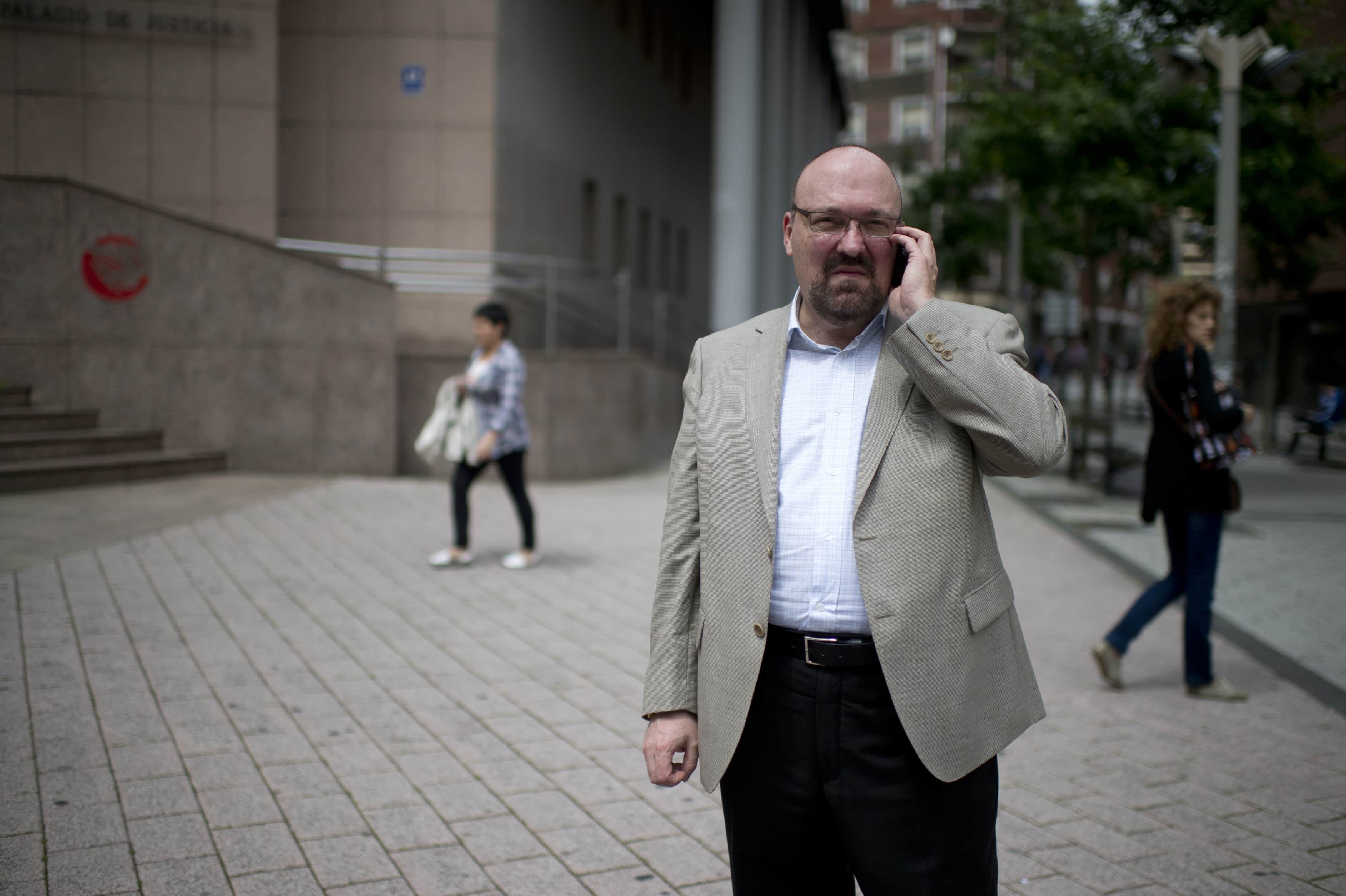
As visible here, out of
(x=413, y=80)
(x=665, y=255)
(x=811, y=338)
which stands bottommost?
(x=811, y=338)

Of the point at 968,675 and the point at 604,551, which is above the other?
the point at 968,675

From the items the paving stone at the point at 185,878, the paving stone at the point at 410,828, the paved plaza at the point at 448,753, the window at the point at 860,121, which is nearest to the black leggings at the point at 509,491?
the paved plaza at the point at 448,753

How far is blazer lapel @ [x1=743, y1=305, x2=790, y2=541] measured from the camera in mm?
2365

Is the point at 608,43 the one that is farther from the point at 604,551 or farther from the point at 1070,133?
the point at 604,551

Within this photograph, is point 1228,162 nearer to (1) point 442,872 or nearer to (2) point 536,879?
(2) point 536,879

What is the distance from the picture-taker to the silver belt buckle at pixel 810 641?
2.30 metres

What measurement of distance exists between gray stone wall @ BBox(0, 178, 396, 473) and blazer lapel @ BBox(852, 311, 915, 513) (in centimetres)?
1206

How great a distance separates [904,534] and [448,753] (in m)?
3.08

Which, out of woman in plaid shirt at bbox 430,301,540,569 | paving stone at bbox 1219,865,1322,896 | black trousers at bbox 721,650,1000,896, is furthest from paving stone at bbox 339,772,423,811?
woman in plaid shirt at bbox 430,301,540,569

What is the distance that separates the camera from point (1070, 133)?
48.1 ft

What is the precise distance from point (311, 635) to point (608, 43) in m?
18.2

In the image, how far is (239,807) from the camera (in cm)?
414

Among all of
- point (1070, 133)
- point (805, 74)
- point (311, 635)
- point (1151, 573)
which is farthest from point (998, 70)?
point (311, 635)

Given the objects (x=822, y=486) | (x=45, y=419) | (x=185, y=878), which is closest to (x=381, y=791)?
(x=185, y=878)
